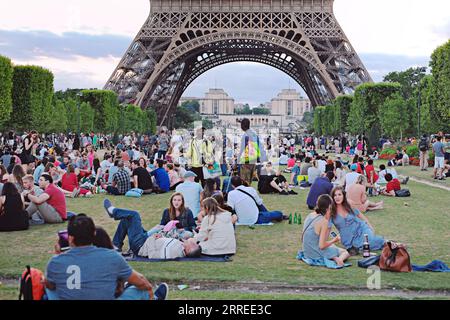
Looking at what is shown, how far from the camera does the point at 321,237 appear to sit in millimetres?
8977

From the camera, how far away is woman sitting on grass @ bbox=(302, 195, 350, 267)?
8.84 m

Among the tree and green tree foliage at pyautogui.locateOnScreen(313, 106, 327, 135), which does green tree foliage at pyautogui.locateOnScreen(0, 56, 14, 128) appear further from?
green tree foliage at pyautogui.locateOnScreen(313, 106, 327, 135)

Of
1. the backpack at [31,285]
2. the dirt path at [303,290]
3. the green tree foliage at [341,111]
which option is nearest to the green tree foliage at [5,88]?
the dirt path at [303,290]

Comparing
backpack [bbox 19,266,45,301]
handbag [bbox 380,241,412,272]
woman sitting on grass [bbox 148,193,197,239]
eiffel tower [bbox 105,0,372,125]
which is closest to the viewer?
backpack [bbox 19,266,45,301]

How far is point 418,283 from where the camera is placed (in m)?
7.87

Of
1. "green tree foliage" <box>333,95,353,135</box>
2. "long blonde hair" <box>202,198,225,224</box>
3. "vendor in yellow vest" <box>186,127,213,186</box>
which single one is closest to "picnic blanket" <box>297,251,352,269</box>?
"long blonde hair" <box>202,198,225,224</box>

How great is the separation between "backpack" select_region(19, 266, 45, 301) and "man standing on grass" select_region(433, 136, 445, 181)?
768 inches

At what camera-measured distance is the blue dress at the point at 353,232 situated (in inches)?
392

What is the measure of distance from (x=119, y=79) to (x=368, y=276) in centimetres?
4841

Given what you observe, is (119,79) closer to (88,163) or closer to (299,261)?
(88,163)

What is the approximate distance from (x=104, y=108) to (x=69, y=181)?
112 ft

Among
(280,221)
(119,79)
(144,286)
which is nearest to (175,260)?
(144,286)

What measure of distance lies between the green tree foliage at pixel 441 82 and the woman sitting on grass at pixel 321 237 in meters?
24.6

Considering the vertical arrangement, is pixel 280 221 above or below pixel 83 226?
below
